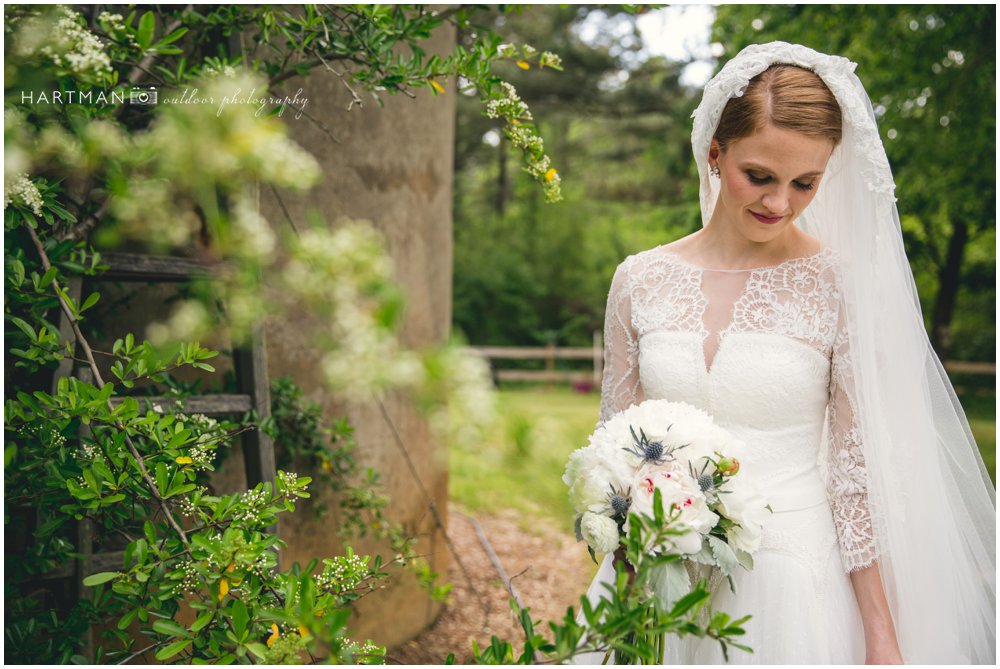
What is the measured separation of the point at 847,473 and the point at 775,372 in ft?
1.04

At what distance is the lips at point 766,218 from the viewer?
195 cm

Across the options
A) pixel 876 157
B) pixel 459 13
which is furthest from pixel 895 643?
pixel 459 13

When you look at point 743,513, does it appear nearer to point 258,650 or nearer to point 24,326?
point 258,650

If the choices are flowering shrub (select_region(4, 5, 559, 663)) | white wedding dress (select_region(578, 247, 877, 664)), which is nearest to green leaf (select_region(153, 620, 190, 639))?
flowering shrub (select_region(4, 5, 559, 663))

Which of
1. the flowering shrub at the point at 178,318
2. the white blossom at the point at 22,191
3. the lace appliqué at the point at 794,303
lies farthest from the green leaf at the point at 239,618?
the lace appliqué at the point at 794,303

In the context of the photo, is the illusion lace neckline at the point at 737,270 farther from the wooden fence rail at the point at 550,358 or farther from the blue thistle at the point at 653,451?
the wooden fence rail at the point at 550,358

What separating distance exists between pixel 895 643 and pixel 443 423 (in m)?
1.63

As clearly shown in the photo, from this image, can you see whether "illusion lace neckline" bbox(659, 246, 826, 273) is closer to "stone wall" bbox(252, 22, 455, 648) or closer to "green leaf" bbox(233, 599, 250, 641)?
"stone wall" bbox(252, 22, 455, 648)

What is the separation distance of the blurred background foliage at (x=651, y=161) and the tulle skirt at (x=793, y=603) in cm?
673

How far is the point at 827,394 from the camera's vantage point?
6.62 feet

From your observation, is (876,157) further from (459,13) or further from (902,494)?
(459,13)

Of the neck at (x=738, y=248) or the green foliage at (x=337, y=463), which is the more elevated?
the neck at (x=738, y=248)

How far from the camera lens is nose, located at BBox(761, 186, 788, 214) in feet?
6.16

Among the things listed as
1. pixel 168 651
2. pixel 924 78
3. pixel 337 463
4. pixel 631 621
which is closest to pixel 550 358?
pixel 924 78
